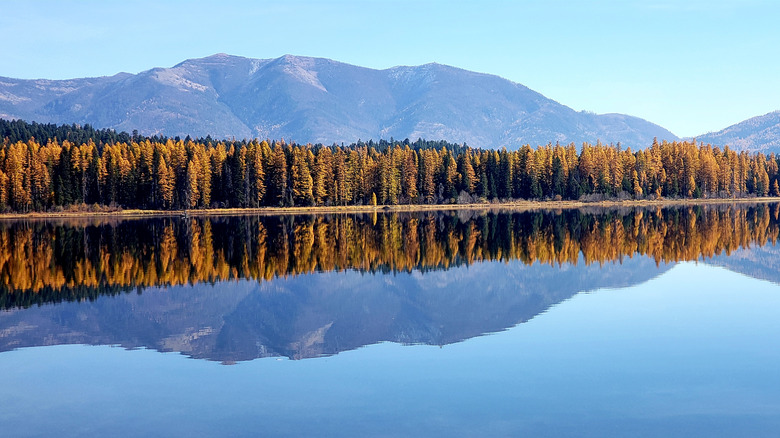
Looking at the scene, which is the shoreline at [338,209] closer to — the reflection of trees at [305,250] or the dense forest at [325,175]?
the dense forest at [325,175]

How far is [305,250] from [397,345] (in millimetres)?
26161

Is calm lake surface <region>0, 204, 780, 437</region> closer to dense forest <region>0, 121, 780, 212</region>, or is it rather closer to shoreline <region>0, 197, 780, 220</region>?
shoreline <region>0, 197, 780, 220</region>

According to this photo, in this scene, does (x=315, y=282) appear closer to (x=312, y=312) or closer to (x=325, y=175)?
(x=312, y=312)

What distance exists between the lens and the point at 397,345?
19.3 m

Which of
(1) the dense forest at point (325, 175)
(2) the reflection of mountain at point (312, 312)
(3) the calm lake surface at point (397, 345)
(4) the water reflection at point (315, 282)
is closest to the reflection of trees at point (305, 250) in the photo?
(4) the water reflection at point (315, 282)

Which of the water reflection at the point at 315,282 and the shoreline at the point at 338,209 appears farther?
the shoreline at the point at 338,209

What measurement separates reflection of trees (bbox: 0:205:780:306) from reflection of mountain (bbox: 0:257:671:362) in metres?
3.21

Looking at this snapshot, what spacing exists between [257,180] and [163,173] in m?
15.2

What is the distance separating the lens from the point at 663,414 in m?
13.2

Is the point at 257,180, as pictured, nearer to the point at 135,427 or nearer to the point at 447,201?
the point at 447,201

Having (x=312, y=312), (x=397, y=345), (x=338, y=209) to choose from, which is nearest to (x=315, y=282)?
(x=312, y=312)

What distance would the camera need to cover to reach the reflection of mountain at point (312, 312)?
2030 cm

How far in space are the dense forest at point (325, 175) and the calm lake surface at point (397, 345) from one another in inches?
3210

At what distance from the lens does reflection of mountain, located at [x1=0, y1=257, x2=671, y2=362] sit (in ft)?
66.6
